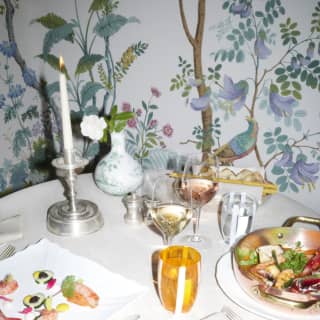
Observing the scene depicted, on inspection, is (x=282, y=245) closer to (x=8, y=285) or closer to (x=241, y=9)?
(x=8, y=285)

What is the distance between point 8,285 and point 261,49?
4.63 ft

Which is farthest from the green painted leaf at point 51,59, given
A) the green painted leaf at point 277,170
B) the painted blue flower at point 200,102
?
the green painted leaf at point 277,170

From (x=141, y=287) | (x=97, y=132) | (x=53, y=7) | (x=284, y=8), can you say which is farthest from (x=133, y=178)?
(x=53, y=7)

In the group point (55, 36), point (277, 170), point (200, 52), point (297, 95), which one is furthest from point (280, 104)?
point (55, 36)

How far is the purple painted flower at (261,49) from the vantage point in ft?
5.56

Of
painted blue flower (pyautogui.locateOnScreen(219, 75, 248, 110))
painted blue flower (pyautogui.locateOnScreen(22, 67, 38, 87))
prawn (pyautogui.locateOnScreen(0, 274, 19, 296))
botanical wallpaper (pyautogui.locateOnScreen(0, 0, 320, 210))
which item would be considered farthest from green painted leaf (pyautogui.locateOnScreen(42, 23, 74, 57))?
prawn (pyautogui.locateOnScreen(0, 274, 19, 296))

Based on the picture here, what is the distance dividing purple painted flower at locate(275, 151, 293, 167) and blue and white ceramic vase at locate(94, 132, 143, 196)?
94cm

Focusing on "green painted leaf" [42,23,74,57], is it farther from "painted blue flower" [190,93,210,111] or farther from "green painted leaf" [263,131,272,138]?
"green painted leaf" [263,131,272,138]

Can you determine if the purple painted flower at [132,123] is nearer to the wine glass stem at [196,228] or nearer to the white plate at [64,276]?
the wine glass stem at [196,228]

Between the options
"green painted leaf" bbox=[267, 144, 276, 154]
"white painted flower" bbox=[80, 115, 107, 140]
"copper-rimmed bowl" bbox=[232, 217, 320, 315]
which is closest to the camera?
"copper-rimmed bowl" bbox=[232, 217, 320, 315]

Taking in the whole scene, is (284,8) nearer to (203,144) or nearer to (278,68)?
(278,68)

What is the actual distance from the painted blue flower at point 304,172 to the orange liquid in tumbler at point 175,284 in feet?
4.16

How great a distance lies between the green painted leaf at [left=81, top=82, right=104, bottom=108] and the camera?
7.06 ft

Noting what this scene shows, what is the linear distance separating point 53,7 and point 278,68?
128cm
